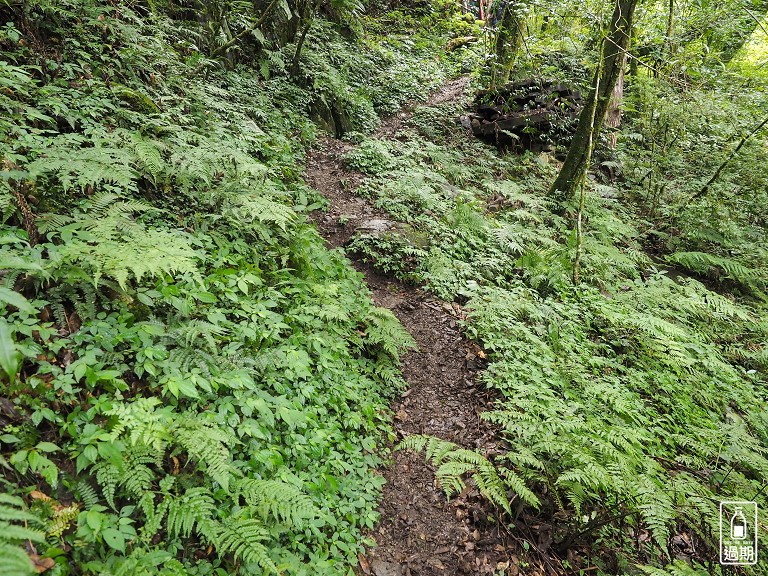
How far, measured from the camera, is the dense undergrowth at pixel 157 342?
94.0 inches

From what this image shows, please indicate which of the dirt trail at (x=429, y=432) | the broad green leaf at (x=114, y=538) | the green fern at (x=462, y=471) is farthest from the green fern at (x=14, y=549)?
the green fern at (x=462, y=471)

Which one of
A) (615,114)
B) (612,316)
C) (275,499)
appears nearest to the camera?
(275,499)

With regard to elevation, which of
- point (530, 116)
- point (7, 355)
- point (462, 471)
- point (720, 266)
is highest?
point (530, 116)

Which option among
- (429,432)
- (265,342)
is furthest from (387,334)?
(265,342)

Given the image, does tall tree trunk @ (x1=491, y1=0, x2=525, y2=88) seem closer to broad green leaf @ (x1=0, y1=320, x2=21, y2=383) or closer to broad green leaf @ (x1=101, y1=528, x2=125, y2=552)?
broad green leaf @ (x1=0, y1=320, x2=21, y2=383)

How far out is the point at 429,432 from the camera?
462 centimetres

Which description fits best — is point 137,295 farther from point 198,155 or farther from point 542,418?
point 542,418

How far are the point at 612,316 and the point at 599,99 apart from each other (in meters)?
4.98

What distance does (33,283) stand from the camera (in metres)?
2.99

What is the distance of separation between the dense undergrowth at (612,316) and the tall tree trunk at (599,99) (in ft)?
2.37

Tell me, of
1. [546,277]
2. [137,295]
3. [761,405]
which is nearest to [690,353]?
[761,405]

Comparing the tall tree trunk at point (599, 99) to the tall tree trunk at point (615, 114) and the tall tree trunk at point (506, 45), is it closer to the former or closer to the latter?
the tall tree trunk at point (615, 114)

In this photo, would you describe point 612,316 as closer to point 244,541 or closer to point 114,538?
point 244,541

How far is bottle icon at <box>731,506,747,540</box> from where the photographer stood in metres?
3.66
